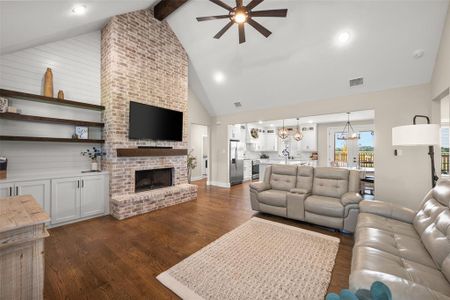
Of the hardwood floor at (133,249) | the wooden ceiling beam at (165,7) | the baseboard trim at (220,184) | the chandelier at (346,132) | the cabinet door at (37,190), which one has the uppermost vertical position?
the wooden ceiling beam at (165,7)

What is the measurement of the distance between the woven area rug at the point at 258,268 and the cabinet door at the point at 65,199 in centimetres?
242

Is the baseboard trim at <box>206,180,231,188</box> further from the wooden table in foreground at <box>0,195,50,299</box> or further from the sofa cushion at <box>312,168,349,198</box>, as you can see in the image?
the wooden table in foreground at <box>0,195,50,299</box>

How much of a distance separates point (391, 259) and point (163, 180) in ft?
14.7

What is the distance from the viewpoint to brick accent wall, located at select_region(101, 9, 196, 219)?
3.83 m

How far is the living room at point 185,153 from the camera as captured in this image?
5.98ft

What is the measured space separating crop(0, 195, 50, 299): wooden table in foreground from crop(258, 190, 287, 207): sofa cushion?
3.13m

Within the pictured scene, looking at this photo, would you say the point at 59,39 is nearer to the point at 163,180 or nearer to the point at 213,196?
the point at 163,180

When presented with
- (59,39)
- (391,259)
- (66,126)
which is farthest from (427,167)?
(59,39)

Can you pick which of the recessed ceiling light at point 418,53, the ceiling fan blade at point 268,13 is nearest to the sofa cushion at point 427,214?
the recessed ceiling light at point 418,53

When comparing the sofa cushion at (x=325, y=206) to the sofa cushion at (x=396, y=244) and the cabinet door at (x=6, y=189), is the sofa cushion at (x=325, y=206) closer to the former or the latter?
the sofa cushion at (x=396, y=244)

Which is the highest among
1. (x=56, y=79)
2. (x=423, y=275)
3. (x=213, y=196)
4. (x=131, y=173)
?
(x=56, y=79)

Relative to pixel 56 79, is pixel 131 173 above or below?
below

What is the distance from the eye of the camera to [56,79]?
11.7 ft

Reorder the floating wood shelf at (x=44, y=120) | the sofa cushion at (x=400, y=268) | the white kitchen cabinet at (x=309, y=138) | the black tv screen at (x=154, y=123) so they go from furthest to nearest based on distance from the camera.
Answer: the white kitchen cabinet at (x=309, y=138) < the black tv screen at (x=154, y=123) < the floating wood shelf at (x=44, y=120) < the sofa cushion at (x=400, y=268)
